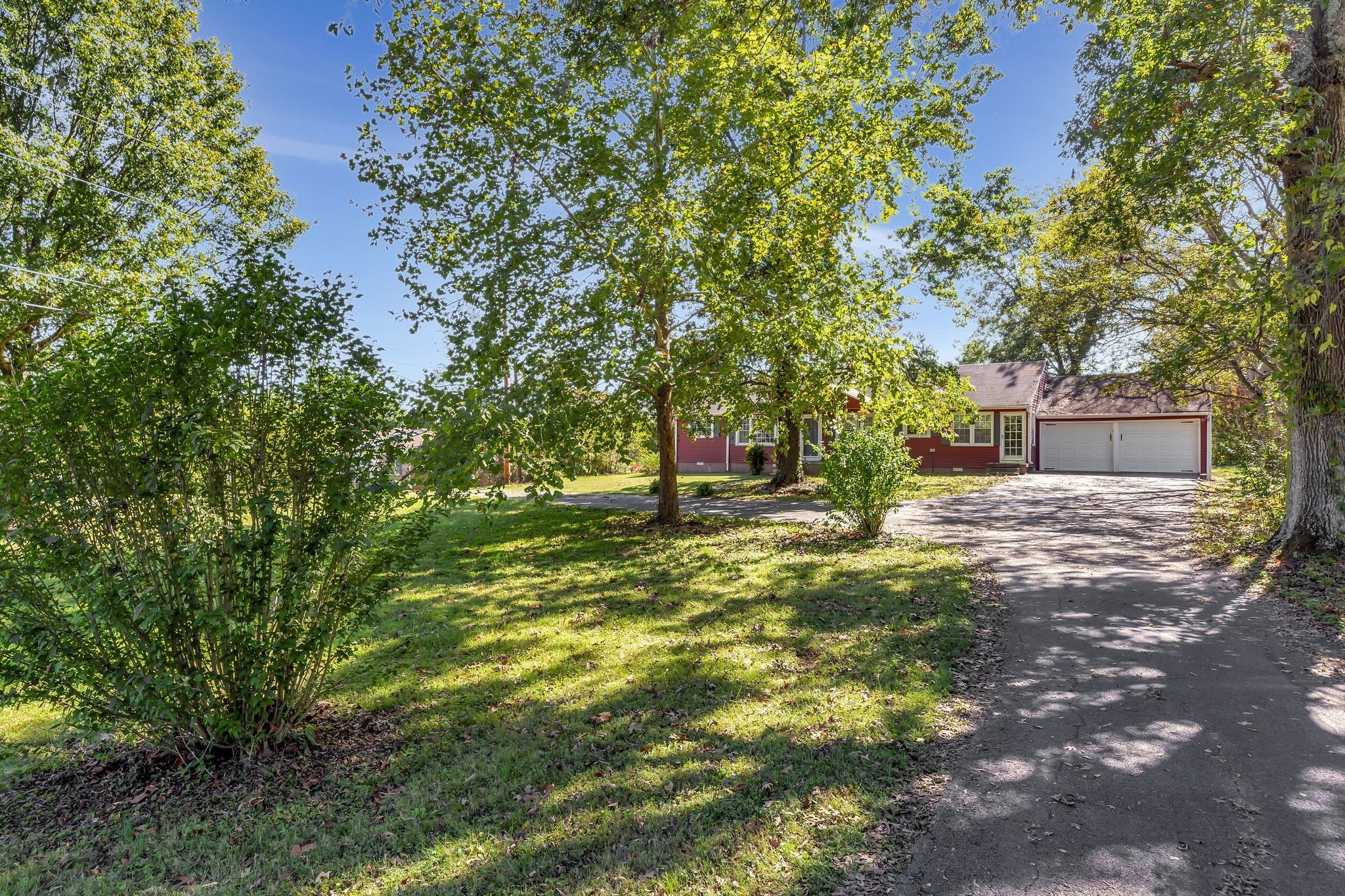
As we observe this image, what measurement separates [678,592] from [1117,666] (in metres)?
4.68

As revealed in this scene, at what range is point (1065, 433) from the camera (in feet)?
89.5

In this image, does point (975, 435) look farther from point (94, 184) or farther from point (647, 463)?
point (94, 184)

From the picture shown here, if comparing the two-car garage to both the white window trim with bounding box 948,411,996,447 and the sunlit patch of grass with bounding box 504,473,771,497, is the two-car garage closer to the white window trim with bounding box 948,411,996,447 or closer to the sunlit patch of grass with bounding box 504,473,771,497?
the white window trim with bounding box 948,411,996,447

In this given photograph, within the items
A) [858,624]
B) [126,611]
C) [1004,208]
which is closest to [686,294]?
[858,624]

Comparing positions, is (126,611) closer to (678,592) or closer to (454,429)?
(454,429)

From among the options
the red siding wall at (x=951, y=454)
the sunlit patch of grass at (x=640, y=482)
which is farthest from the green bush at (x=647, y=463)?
the red siding wall at (x=951, y=454)

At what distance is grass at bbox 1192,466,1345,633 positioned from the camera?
6.78m

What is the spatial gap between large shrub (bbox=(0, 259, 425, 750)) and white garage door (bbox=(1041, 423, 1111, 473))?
29.7m

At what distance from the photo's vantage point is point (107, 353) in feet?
11.5

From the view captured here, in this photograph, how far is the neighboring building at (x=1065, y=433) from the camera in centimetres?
2519

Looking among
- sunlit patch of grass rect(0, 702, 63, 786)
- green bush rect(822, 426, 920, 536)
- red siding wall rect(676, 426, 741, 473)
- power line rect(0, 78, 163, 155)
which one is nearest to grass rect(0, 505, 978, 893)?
sunlit patch of grass rect(0, 702, 63, 786)

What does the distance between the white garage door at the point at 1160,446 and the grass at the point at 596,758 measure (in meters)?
24.0

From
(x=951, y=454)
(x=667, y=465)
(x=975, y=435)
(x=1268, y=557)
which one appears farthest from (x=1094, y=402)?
(x=667, y=465)

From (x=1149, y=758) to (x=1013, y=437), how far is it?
25.6m
